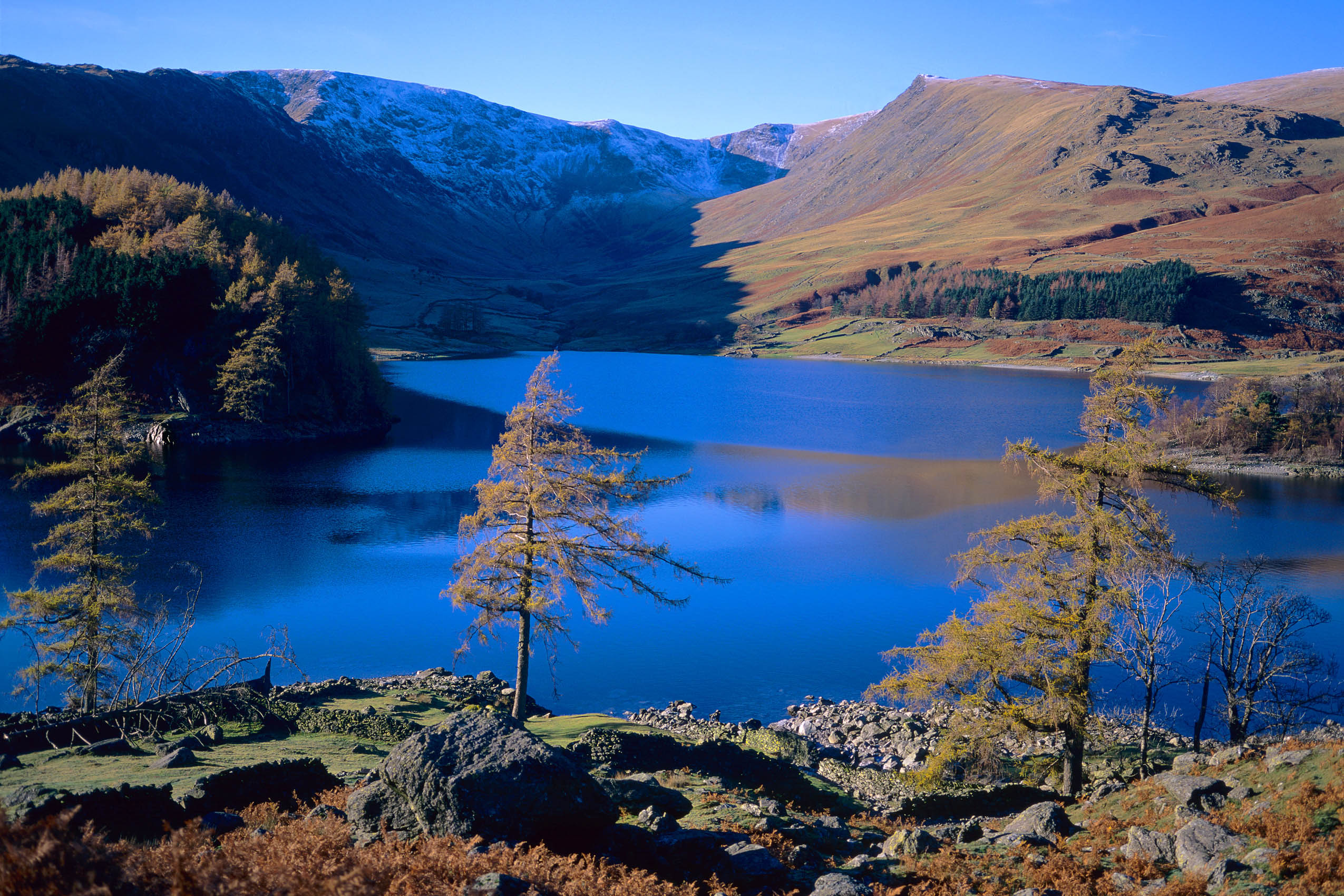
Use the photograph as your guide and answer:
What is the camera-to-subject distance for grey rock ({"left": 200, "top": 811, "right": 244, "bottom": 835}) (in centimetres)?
955

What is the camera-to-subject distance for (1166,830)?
1114 centimetres

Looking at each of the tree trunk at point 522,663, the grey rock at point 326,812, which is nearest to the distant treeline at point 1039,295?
the tree trunk at point 522,663

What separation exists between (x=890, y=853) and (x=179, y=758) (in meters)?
11.9

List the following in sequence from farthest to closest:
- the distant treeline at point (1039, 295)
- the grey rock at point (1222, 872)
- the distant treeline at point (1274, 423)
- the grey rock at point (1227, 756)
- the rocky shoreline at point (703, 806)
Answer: the distant treeline at point (1039, 295)
the distant treeline at point (1274, 423)
the grey rock at point (1227, 756)
the rocky shoreline at point (703, 806)
the grey rock at point (1222, 872)

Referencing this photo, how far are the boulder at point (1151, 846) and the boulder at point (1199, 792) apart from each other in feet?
5.55

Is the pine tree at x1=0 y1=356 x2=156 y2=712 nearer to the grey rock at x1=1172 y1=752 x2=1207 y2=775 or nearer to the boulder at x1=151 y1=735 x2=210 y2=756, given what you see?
the boulder at x1=151 y1=735 x2=210 y2=756

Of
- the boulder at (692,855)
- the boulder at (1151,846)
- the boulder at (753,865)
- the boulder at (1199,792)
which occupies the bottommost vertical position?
the boulder at (1199,792)

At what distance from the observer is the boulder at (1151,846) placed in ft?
33.6

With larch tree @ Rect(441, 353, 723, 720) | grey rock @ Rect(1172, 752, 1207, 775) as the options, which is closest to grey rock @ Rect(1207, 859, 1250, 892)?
grey rock @ Rect(1172, 752, 1207, 775)

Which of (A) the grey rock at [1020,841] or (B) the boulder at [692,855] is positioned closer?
(B) the boulder at [692,855]

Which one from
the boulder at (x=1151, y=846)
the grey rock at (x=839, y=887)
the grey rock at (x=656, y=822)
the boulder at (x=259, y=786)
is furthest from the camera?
the boulder at (x=259, y=786)

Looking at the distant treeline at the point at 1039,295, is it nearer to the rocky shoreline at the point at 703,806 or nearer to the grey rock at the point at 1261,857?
the rocky shoreline at the point at 703,806

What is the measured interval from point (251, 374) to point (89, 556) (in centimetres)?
5646

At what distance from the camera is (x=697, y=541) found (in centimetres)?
4584
